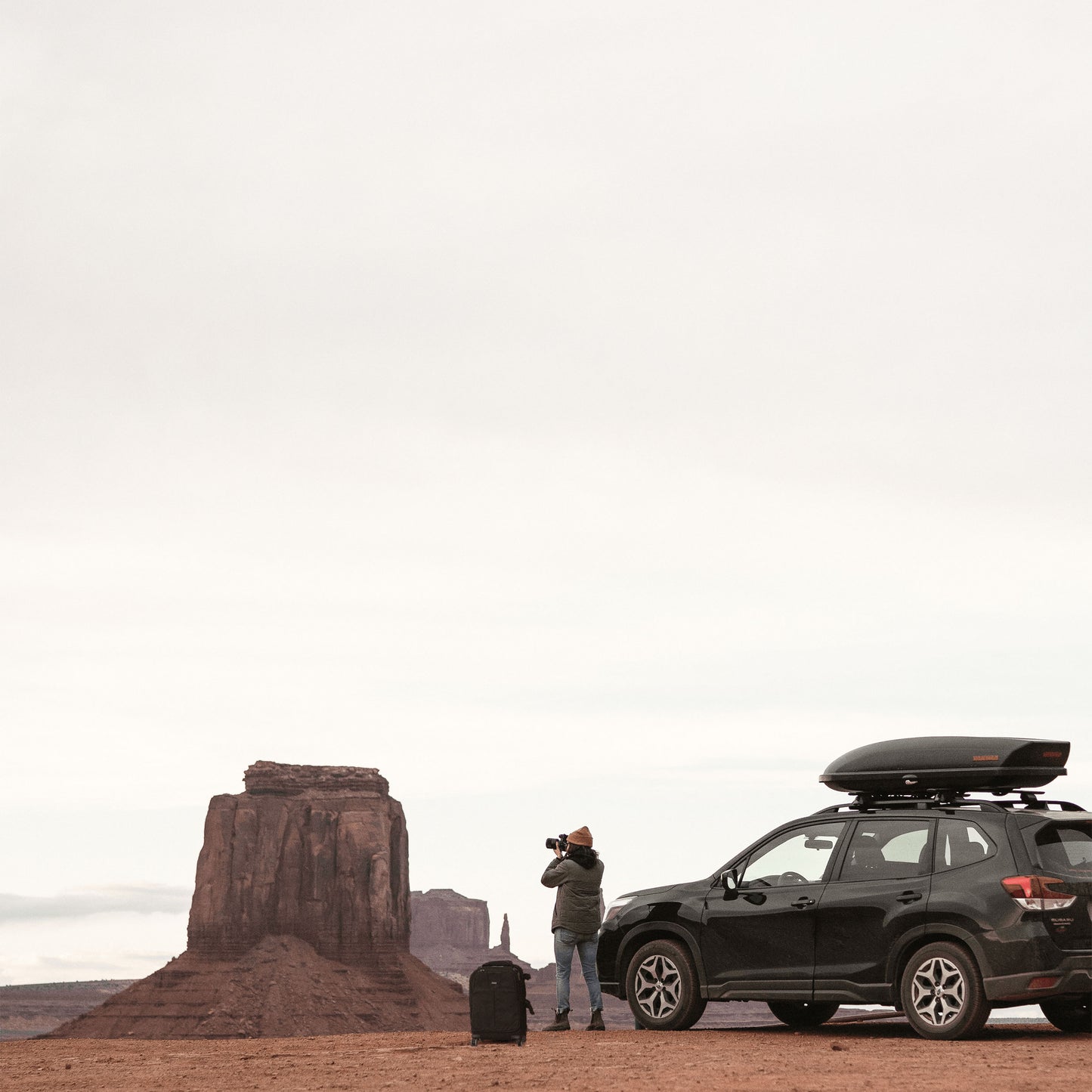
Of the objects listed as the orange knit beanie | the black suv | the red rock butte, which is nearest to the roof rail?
the black suv

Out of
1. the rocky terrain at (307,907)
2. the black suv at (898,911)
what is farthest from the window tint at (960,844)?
the rocky terrain at (307,907)

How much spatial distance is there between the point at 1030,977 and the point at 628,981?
387 centimetres

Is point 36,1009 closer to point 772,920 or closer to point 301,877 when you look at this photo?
point 301,877

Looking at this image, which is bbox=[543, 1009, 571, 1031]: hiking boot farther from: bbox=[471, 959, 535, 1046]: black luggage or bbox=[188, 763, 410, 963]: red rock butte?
bbox=[188, 763, 410, 963]: red rock butte

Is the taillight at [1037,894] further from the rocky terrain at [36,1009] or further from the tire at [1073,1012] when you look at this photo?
the rocky terrain at [36,1009]

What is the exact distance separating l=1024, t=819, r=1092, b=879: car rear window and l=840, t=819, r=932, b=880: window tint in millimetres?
933

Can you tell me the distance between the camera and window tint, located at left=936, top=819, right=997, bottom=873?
42.2ft

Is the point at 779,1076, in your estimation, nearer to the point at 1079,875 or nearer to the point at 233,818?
the point at 1079,875

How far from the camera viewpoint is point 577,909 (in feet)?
49.9

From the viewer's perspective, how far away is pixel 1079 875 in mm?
12719

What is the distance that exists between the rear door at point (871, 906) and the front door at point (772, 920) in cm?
14

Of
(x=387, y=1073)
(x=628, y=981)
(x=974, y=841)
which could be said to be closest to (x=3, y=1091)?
(x=387, y=1073)

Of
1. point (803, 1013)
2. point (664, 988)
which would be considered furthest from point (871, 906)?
point (803, 1013)

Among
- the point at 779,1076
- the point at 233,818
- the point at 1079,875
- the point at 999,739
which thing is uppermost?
the point at 233,818
